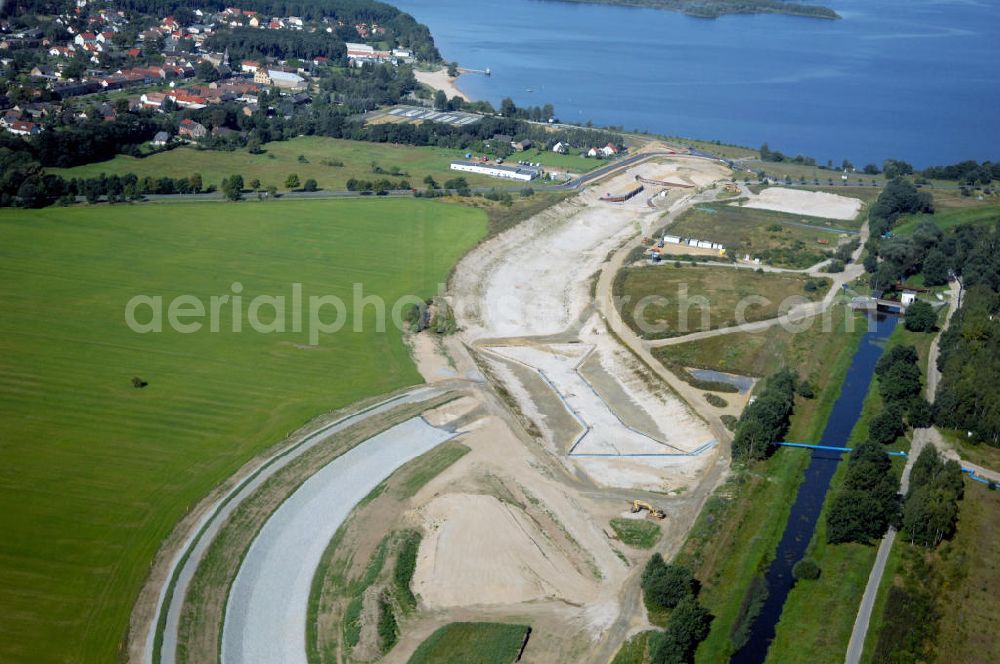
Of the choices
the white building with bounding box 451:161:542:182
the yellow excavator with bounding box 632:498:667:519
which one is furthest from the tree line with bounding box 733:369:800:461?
the white building with bounding box 451:161:542:182

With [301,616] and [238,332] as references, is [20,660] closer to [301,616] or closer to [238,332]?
[301,616]

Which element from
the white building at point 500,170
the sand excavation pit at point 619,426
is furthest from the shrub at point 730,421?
the white building at point 500,170

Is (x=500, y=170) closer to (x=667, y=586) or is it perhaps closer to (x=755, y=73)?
(x=667, y=586)

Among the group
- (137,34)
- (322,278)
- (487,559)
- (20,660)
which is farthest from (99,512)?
(137,34)

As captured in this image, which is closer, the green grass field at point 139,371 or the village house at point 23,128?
the green grass field at point 139,371

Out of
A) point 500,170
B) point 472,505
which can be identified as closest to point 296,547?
point 472,505

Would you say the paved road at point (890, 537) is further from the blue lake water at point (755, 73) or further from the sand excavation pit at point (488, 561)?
the blue lake water at point (755, 73)

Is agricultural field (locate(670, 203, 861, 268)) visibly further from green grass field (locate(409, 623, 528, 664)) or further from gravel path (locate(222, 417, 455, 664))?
green grass field (locate(409, 623, 528, 664))
